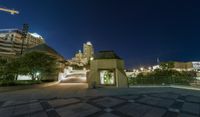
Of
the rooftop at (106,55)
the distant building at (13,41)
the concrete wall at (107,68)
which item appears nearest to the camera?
the concrete wall at (107,68)

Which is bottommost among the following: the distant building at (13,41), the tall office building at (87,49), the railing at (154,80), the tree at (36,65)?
the railing at (154,80)

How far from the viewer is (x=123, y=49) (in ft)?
A: 231

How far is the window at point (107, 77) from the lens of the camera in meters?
15.3

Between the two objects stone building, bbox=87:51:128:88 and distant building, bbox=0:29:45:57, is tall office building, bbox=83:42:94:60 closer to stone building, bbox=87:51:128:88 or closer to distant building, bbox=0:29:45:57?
distant building, bbox=0:29:45:57

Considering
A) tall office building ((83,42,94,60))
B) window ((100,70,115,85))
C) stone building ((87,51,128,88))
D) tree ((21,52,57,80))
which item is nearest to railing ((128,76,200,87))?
stone building ((87,51,128,88))

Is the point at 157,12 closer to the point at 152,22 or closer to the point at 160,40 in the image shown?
the point at 152,22

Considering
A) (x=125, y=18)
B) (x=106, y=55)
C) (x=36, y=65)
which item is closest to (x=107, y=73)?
(x=106, y=55)

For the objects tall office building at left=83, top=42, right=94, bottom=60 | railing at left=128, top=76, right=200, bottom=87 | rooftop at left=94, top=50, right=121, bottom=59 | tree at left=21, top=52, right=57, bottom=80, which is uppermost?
tall office building at left=83, top=42, right=94, bottom=60

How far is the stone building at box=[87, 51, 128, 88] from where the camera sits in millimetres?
14828

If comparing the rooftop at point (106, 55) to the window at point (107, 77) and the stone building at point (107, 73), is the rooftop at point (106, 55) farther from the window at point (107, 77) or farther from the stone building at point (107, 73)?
the window at point (107, 77)

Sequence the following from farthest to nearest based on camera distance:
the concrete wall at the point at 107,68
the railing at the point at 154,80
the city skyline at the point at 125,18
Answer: the city skyline at the point at 125,18 → the railing at the point at 154,80 → the concrete wall at the point at 107,68

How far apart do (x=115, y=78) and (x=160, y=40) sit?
5746 cm

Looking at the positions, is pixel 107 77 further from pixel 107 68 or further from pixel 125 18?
pixel 125 18

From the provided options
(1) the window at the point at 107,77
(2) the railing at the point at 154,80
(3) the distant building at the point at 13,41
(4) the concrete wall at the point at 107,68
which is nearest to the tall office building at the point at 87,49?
(3) the distant building at the point at 13,41
